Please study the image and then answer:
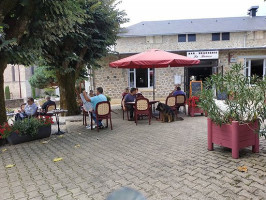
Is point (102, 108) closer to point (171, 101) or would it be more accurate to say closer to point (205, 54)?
point (171, 101)

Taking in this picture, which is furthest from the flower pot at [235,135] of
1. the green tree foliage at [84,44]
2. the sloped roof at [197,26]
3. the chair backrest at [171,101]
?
the sloped roof at [197,26]

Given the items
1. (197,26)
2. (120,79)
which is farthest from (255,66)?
(197,26)

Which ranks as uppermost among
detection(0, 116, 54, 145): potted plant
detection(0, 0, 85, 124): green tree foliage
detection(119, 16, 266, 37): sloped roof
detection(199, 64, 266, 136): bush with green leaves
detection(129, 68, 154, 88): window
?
detection(119, 16, 266, 37): sloped roof

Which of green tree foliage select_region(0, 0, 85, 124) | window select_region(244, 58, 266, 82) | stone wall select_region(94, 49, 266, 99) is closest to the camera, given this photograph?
green tree foliage select_region(0, 0, 85, 124)

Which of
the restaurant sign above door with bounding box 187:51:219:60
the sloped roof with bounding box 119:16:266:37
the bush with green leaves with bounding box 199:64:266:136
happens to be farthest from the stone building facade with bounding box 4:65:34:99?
the bush with green leaves with bounding box 199:64:266:136

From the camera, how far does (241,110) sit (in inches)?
146

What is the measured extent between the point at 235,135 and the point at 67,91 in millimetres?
→ 7089

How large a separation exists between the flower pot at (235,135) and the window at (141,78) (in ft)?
34.5

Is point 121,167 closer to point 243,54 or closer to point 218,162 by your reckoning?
point 218,162

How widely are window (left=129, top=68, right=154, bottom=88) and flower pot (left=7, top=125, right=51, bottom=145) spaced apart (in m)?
9.00

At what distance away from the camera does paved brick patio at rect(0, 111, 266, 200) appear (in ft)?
9.02

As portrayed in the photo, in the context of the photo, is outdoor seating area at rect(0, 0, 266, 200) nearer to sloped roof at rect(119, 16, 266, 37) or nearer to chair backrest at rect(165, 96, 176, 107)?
chair backrest at rect(165, 96, 176, 107)

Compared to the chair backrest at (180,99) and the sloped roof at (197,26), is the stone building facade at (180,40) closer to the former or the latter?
the sloped roof at (197,26)

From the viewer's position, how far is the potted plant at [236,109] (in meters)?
3.55
